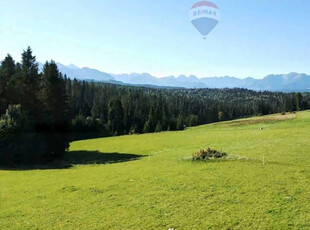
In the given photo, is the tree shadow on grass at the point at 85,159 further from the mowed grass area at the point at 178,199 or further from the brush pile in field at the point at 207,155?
the mowed grass area at the point at 178,199

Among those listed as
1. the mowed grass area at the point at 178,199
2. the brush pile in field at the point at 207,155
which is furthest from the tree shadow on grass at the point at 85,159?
the mowed grass area at the point at 178,199

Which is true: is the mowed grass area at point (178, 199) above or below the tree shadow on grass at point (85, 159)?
above

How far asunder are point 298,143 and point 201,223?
2633 centimetres

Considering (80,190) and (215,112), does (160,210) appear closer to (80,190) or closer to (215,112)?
(80,190)

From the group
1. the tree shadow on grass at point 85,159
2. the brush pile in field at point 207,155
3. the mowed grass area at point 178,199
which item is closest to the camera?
the mowed grass area at point 178,199

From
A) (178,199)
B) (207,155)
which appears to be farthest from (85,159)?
(178,199)

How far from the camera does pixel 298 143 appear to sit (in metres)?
34.4

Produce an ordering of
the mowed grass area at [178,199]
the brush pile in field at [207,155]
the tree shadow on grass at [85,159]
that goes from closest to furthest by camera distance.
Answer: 1. the mowed grass area at [178,199]
2. the brush pile in field at [207,155]
3. the tree shadow on grass at [85,159]

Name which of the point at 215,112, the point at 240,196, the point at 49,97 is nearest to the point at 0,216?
the point at 240,196

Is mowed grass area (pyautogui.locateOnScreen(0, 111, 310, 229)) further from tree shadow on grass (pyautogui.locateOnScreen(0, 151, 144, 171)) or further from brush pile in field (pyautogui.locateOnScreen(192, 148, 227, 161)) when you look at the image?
tree shadow on grass (pyautogui.locateOnScreen(0, 151, 144, 171))

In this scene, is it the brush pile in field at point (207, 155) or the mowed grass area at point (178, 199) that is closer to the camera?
the mowed grass area at point (178, 199)

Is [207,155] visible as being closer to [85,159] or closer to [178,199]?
[178,199]

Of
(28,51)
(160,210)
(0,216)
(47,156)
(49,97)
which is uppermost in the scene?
(28,51)

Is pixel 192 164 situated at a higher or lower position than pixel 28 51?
lower
